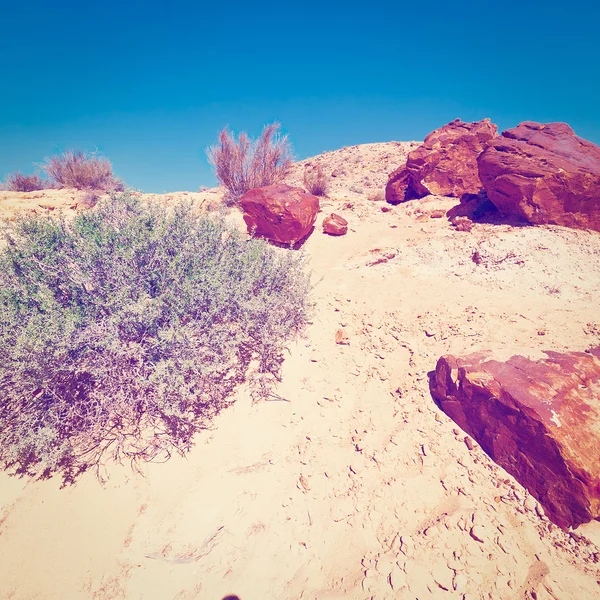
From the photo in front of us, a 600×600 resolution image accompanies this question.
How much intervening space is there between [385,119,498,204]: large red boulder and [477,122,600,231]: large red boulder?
1.31 meters

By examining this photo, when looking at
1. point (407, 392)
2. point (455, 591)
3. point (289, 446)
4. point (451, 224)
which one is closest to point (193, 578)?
point (289, 446)

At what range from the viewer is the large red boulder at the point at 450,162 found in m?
6.98

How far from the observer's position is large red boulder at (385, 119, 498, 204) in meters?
6.98

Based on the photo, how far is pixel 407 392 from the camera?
2.68 m

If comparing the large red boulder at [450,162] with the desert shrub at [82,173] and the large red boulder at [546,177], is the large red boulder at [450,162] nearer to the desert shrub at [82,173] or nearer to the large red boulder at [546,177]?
the large red boulder at [546,177]

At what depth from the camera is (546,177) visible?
494 centimetres

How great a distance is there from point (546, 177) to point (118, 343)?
6108mm

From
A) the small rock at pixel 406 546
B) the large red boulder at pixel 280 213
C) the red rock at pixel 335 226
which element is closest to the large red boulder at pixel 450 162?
the red rock at pixel 335 226

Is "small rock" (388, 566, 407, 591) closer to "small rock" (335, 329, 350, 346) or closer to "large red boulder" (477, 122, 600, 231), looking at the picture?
"small rock" (335, 329, 350, 346)

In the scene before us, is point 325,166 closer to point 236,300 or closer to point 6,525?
point 236,300

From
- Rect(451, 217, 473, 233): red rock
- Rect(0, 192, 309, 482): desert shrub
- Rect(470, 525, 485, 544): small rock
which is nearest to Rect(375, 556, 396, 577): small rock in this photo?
Rect(470, 525, 485, 544): small rock

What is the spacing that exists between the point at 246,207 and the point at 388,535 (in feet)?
16.3

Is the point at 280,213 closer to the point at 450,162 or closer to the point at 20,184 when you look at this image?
the point at 450,162

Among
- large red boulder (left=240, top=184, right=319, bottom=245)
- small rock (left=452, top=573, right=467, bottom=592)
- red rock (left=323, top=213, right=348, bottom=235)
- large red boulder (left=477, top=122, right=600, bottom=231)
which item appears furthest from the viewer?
red rock (left=323, top=213, right=348, bottom=235)
